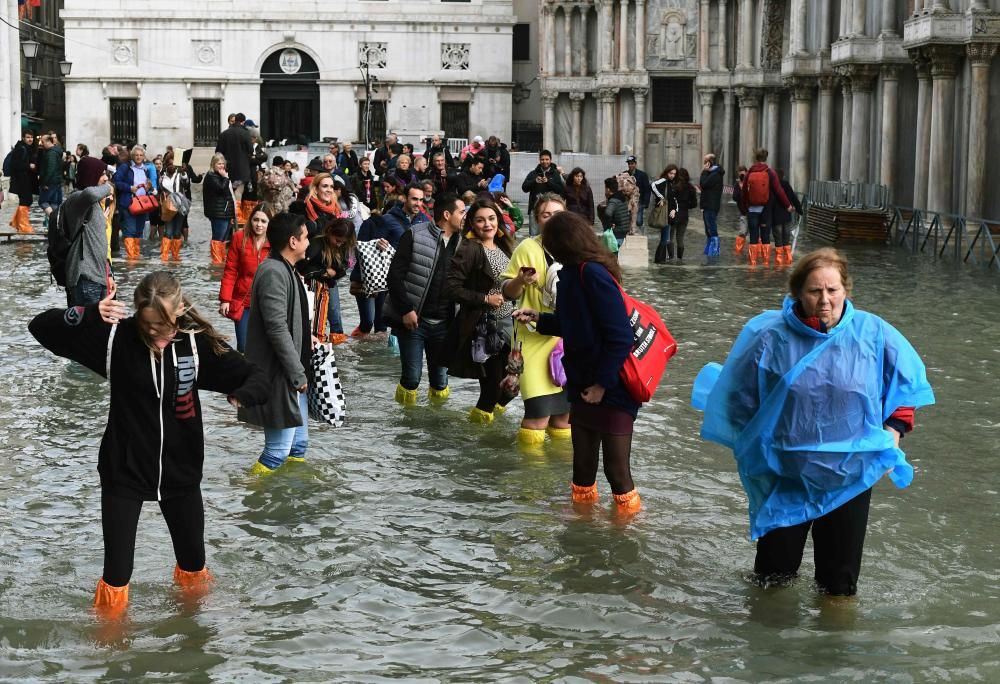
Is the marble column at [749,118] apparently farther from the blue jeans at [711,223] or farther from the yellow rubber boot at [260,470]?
the yellow rubber boot at [260,470]

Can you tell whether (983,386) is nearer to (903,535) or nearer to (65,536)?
(903,535)

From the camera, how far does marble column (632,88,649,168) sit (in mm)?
48344

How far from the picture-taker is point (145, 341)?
21.9 ft

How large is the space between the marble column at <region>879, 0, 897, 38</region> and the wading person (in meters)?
25.4

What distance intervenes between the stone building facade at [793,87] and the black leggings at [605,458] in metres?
18.1

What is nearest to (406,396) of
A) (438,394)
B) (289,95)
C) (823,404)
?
(438,394)

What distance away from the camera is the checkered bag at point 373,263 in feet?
44.9

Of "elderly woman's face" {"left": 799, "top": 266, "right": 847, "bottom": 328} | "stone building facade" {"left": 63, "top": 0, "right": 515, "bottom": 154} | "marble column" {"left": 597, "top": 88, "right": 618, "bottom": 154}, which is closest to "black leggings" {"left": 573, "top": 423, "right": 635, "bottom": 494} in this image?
"elderly woman's face" {"left": 799, "top": 266, "right": 847, "bottom": 328}

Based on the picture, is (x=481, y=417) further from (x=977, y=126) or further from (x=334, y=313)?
(x=977, y=126)

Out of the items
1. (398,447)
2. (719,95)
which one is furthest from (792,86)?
(398,447)

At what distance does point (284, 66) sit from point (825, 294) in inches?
2112

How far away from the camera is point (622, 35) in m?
48.2

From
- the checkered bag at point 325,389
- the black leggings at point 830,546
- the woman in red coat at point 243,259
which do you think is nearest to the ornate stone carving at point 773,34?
the woman in red coat at point 243,259

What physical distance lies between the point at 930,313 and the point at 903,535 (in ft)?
30.7
